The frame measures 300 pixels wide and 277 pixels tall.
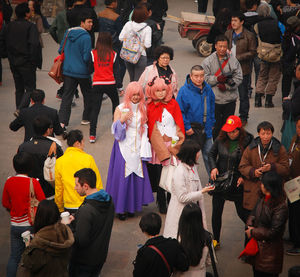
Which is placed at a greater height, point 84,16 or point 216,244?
point 84,16

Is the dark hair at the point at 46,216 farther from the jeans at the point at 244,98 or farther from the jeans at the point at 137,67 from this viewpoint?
the jeans at the point at 137,67

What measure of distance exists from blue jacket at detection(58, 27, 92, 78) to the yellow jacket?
3.90 m

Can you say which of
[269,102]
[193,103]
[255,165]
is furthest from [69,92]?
[255,165]

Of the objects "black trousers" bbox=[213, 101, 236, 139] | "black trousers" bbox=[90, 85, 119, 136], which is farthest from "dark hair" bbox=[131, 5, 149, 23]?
"black trousers" bbox=[213, 101, 236, 139]

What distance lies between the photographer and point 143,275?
4.52 m

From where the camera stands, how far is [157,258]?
4488 millimetres

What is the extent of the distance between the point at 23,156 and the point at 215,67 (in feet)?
13.7

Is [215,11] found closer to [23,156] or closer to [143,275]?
[23,156]

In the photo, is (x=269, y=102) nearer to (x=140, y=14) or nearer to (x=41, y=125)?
(x=140, y=14)

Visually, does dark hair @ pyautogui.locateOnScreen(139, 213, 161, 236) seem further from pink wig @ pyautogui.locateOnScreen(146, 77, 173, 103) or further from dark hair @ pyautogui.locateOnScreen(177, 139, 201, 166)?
pink wig @ pyautogui.locateOnScreen(146, 77, 173, 103)

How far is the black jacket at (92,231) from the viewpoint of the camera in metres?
5.03

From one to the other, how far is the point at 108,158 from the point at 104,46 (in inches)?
76.5

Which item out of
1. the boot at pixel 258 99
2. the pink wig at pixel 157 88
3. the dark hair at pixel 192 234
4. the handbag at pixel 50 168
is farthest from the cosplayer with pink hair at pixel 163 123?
the boot at pixel 258 99

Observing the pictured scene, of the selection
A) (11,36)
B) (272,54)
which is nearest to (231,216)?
(272,54)
